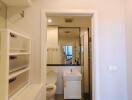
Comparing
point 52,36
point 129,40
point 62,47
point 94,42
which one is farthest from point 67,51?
point 129,40

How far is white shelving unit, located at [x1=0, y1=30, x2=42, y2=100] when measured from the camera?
4.92 feet

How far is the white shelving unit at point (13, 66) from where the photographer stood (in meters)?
1.50

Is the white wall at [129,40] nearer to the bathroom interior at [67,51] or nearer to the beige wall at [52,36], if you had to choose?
the bathroom interior at [67,51]

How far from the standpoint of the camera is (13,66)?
2018 millimetres

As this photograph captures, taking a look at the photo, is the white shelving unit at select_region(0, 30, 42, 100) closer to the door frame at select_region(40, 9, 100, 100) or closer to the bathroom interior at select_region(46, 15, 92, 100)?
the door frame at select_region(40, 9, 100, 100)

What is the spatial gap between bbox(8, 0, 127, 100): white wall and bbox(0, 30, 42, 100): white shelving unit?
29 cm

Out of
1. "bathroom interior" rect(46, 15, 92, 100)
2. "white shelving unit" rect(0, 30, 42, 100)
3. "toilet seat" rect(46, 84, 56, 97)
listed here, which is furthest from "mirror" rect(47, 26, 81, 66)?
"white shelving unit" rect(0, 30, 42, 100)

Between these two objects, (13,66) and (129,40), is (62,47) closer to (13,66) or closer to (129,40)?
(129,40)

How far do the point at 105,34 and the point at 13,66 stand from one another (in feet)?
5.43

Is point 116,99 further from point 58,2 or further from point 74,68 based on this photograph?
point 74,68

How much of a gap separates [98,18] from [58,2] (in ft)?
2.40

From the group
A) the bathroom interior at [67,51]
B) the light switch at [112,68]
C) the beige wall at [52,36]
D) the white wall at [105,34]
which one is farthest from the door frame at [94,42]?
the beige wall at [52,36]

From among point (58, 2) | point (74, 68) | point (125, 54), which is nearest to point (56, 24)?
point (74, 68)

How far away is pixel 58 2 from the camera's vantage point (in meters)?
2.95
